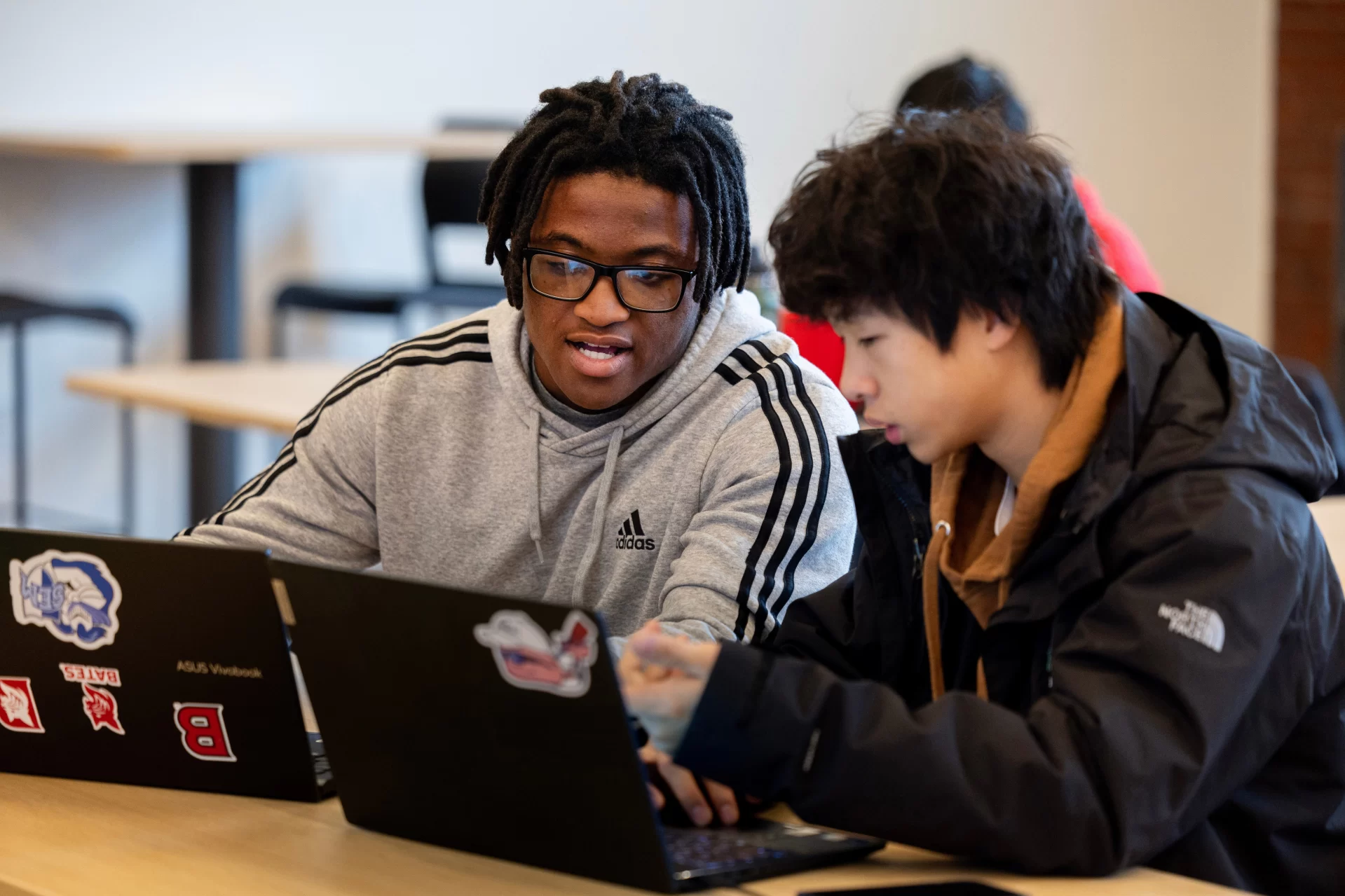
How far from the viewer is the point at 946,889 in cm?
99

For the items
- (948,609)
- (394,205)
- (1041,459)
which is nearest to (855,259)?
(1041,459)

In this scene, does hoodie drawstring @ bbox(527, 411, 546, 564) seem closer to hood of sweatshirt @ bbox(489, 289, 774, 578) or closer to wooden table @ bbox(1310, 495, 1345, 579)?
hood of sweatshirt @ bbox(489, 289, 774, 578)

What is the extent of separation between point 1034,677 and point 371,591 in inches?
18.9

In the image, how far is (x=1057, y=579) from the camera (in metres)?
1.10

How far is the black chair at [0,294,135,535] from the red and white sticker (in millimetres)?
2776

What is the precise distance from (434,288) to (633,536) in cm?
292

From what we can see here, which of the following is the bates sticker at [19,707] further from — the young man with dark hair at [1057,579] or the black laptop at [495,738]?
the young man with dark hair at [1057,579]

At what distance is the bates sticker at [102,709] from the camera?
1.22 m

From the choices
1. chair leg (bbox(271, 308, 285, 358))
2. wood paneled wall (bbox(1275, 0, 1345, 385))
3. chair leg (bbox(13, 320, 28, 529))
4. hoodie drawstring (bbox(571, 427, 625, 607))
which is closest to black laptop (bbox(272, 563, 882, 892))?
hoodie drawstring (bbox(571, 427, 625, 607))

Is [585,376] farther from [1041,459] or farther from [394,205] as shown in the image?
[394,205]

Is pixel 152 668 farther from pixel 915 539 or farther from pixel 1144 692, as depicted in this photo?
pixel 1144 692

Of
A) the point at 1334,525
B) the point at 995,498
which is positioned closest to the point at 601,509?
the point at 995,498

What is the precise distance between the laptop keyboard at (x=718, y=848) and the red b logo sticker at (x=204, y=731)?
1.12 feet

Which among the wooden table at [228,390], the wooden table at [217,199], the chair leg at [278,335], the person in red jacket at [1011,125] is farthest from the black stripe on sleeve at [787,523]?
the chair leg at [278,335]
